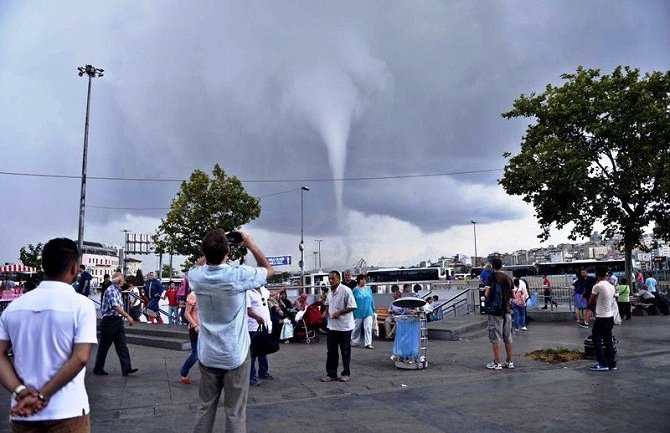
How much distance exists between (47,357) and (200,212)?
98.4 feet

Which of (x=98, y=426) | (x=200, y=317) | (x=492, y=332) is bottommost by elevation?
(x=98, y=426)

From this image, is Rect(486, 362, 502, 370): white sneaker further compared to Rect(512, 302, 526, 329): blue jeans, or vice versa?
Rect(512, 302, 526, 329): blue jeans

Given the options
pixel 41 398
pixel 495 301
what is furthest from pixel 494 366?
pixel 41 398

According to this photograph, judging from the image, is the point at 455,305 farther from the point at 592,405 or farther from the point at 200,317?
the point at 200,317

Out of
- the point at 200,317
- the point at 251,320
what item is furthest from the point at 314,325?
the point at 200,317

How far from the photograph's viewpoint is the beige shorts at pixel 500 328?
9.38 m

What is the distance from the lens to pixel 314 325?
45.1 ft

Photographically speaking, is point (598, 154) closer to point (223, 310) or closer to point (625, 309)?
point (625, 309)

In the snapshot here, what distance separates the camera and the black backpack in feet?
20.5

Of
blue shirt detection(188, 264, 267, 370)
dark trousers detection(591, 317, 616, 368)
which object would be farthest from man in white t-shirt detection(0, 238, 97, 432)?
dark trousers detection(591, 317, 616, 368)

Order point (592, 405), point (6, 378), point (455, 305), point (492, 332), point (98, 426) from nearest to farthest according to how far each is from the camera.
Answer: point (6, 378)
point (98, 426)
point (592, 405)
point (492, 332)
point (455, 305)

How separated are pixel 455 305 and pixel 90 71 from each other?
67.1 feet

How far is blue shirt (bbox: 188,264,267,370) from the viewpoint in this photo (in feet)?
13.2

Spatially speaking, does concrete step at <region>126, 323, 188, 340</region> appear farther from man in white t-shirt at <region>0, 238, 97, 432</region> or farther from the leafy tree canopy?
the leafy tree canopy
